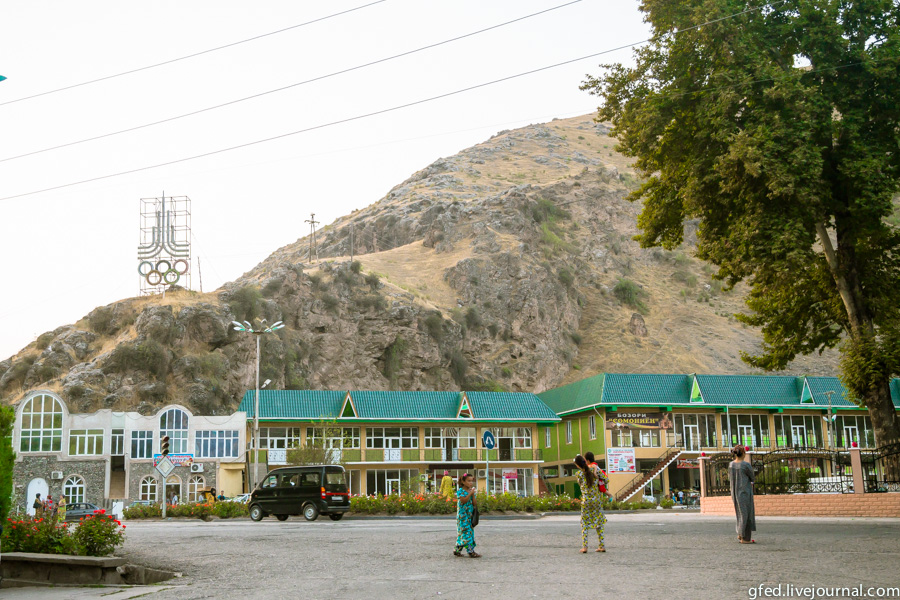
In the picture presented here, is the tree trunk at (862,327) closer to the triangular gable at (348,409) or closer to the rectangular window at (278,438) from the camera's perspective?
the triangular gable at (348,409)

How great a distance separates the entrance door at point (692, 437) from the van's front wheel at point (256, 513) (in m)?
34.4

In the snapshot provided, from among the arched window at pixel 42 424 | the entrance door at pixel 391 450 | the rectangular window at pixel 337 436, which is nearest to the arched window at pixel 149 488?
the arched window at pixel 42 424

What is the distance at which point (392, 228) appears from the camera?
5113 inches

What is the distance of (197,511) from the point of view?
35.3 meters

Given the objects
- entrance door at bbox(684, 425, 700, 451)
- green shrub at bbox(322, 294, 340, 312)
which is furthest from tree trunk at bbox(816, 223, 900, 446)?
green shrub at bbox(322, 294, 340, 312)

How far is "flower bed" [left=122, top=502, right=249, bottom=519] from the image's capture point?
3475 cm

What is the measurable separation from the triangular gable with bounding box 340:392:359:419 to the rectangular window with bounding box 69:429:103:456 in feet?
51.6

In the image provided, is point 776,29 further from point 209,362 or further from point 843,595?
point 209,362

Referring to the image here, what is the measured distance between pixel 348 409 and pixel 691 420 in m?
23.4

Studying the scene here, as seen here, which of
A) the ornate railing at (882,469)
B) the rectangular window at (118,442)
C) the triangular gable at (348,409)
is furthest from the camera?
the triangular gable at (348,409)

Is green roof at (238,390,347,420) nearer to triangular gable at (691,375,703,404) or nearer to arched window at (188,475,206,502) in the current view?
arched window at (188,475,206,502)

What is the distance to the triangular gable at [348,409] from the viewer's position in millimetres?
57812

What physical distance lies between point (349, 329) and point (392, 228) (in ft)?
146

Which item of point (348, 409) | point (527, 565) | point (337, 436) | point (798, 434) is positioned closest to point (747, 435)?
point (798, 434)
